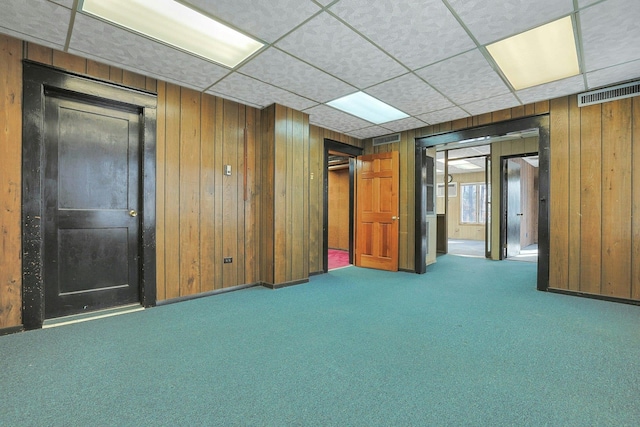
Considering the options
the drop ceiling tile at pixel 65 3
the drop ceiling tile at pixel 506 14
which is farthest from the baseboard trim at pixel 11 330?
the drop ceiling tile at pixel 506 14

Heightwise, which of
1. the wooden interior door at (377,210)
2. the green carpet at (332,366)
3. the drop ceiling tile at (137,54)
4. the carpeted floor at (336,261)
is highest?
the drop ceiling tile at (137,54)

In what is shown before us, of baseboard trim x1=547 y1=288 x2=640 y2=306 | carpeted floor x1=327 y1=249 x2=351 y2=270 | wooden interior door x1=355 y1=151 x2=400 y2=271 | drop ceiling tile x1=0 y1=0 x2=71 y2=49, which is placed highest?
drop ceiling tile x1=0 y1=0 x2=71 y2=49

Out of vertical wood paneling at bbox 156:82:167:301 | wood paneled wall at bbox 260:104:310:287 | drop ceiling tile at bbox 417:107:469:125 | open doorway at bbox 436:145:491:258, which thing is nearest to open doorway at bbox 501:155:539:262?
open doorway at bbox 436:145:491:258

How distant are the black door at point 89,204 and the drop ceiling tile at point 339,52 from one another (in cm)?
206

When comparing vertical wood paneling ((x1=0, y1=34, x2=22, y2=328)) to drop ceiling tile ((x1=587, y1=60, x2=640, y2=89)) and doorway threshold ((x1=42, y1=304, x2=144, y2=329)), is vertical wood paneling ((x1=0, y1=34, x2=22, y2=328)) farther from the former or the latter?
drop ceiling tile ((x1=587, y1=60, x2=640, y2=89))

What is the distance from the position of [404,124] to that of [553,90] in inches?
77.9

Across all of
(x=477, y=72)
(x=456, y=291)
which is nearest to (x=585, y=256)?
(x=456, y=291)

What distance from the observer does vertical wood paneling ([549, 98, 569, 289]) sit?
3.80 metres

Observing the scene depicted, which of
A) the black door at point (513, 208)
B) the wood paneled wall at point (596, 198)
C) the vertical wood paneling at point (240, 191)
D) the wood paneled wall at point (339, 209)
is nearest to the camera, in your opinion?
the wood paneled wall at point (596, 198)

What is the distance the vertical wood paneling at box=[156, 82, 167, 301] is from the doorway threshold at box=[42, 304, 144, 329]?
281 millimetres

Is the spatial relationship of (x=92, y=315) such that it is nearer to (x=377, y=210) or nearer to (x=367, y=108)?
(x=367, y=108)

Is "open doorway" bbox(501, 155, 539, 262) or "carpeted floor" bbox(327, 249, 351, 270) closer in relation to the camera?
"carpeted floor" bbox(327, 249, 351, 270)

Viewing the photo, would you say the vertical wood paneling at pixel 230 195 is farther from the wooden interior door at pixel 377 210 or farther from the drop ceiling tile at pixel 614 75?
the drop ceiling tile at pixel 614 75

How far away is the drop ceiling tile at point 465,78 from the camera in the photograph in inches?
113
